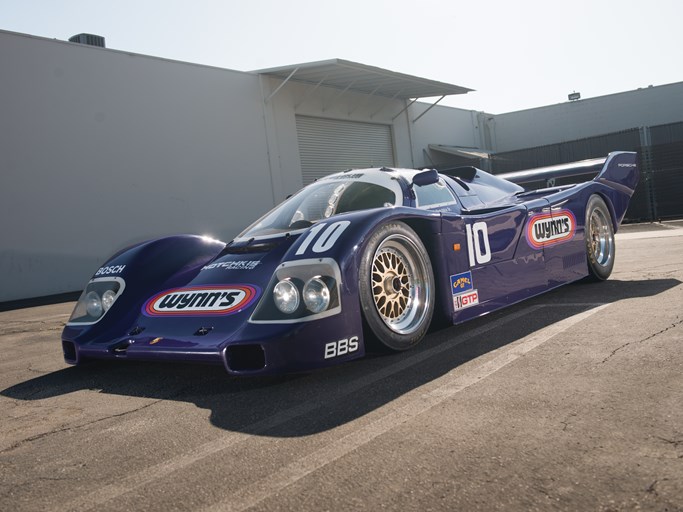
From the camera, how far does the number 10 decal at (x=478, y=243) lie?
13.5 feet

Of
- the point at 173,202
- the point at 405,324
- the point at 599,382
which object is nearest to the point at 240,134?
the point at 173,202

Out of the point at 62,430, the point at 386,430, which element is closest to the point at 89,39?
the point at 62,430

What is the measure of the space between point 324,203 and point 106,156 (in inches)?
434

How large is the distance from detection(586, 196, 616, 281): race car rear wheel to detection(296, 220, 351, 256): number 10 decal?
297 cm

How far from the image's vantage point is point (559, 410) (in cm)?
234

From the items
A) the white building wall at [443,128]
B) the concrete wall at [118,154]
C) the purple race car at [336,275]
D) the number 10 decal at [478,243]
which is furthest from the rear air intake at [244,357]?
the white building wall at [443,128]

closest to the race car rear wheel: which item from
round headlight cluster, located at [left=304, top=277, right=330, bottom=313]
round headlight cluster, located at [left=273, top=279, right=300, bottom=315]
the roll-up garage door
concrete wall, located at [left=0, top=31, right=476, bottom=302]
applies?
round headlight cluster, located at [left=304, top=277, right=330, bottom=313]

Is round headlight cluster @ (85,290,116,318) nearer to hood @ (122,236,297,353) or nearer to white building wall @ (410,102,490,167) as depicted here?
hood @ (122,236,297,353)

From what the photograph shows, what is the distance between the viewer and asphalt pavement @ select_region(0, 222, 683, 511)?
178 cm

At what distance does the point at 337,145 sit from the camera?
20328 millimetres

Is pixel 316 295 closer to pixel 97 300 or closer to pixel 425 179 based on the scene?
pixel 425 179

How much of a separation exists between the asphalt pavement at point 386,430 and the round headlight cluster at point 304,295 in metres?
0.37

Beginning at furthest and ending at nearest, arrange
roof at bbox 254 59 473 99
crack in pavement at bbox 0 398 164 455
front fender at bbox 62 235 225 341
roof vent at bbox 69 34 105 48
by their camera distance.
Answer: roof at bbox 254 59 473 99 < roof vent at bbox 69 34 105 48 < front fender at bbox 62 235 225 341 < crack in pavement at bbox 0 398 164 455

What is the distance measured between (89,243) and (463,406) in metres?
12.7
